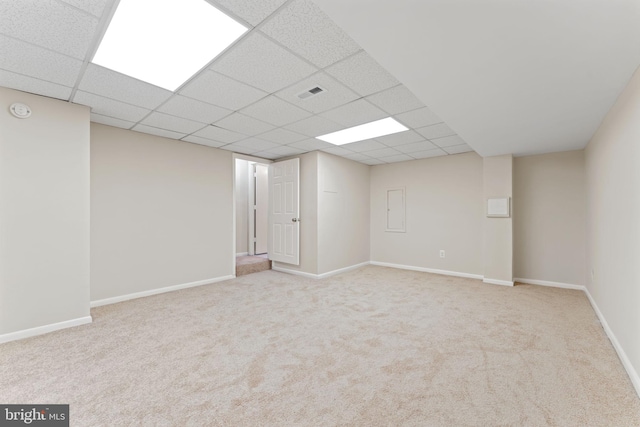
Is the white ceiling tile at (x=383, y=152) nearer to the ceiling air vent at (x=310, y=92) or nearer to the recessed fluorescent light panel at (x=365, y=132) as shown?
the recessed fluorescent light panel at (x=365, y=132)

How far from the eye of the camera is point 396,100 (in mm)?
2717

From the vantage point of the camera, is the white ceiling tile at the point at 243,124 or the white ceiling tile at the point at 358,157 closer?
the white ceiling tile at the point at 243,124

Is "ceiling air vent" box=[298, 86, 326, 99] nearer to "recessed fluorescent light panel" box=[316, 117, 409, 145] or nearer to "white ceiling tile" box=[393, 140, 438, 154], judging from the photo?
"recessed fluorescent light panel" box=[316, 117, 409, 145]

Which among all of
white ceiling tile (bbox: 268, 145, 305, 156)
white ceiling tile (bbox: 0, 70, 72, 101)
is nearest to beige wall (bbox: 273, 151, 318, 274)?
white ceiling tile (bbox: 268, 145, 305, 156)

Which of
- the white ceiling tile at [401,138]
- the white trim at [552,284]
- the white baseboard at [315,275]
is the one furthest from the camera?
the white baseboard at [315,275]

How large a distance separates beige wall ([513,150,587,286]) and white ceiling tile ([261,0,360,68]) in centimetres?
427

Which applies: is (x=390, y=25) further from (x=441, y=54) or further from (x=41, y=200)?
(x=41, y=200)

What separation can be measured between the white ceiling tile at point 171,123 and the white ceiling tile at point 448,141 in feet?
11.3

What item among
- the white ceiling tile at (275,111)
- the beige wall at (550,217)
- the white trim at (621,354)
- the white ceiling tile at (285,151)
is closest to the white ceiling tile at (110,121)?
the white ceiling tile at (275,111)

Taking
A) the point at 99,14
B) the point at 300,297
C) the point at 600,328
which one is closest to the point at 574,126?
the point at 600,328

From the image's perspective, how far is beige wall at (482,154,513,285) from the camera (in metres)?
4.38

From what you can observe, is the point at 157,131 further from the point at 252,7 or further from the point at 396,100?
the point at 396,100

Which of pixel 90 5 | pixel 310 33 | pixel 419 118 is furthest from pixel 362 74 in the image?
pixel 90 5

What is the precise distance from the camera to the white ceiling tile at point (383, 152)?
15.8 ft
